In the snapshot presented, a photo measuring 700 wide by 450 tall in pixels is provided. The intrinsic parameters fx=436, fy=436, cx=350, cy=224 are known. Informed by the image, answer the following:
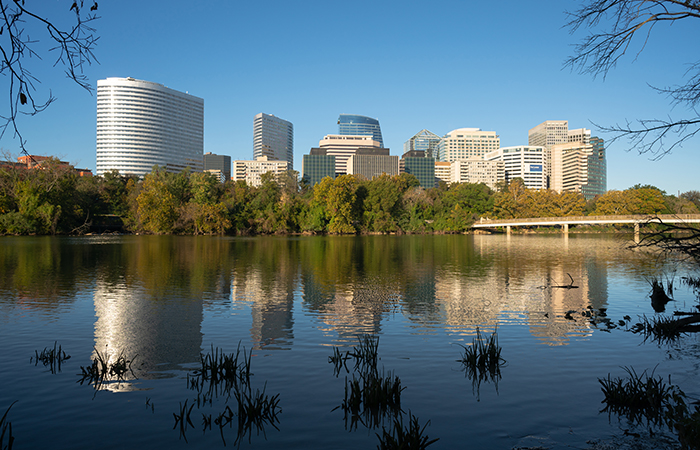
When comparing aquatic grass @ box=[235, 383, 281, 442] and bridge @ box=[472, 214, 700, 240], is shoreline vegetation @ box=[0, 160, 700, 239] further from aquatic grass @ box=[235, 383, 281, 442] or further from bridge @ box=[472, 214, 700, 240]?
aquatic grass @ box=[235, 383, 281, 442]

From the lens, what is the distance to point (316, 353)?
1039 centimetres

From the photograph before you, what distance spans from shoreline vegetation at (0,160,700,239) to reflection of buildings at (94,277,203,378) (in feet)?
229

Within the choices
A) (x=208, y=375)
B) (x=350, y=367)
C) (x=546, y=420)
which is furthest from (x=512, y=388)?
(x=208, y=375)

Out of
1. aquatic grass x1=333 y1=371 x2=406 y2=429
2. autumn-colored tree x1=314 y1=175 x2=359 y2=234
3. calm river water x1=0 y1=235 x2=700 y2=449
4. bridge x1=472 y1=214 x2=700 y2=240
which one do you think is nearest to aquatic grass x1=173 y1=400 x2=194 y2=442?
calm river water x1=0 y1=235 x2=700 y2=449

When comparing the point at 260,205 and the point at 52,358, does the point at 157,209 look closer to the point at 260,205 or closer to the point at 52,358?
the point at 260,205

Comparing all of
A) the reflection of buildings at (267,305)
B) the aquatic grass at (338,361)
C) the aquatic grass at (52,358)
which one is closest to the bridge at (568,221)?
the reflection of buildings at (267,305)

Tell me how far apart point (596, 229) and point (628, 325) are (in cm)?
11247

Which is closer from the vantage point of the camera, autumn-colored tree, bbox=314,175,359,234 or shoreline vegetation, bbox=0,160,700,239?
shoreline vegetation, bbox=0,160,700,239

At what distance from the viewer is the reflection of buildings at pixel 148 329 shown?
9.97 m

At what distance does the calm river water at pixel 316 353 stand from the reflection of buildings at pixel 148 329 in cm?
7

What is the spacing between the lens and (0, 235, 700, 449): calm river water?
6.40 metres

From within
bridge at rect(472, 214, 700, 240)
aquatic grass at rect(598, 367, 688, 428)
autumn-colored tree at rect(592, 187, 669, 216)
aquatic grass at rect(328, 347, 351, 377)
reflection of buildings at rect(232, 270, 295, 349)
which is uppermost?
autumn-colored tree at rect(592, 187, 669, 216)

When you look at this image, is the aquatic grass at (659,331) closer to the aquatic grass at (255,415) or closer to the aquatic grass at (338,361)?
the aquatic grass at (338,361)

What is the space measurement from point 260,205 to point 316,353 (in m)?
93.4
